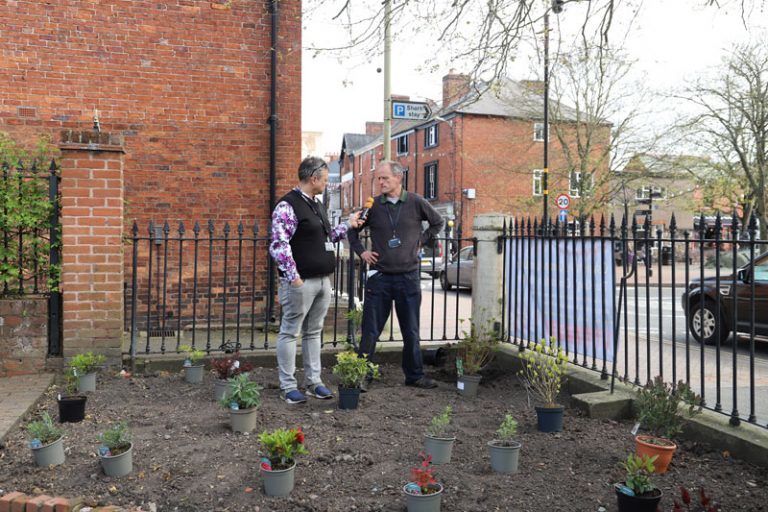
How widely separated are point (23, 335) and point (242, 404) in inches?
108

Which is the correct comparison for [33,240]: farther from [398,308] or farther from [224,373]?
[398,308]

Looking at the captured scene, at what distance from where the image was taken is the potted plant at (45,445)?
12.0ft

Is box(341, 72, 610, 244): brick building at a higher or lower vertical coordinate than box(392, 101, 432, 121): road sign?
higher

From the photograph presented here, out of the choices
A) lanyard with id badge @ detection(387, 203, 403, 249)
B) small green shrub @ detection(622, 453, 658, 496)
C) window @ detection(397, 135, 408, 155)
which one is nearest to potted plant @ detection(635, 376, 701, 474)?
small green shrub @ detection(622, 453, 658, 496)

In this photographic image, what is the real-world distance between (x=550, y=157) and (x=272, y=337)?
2681cm

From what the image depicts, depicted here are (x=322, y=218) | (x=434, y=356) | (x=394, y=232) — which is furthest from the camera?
(x=434, y=356)

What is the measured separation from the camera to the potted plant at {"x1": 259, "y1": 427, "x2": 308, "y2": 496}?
3.27m

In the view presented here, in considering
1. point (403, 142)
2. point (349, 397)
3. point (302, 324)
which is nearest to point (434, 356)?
point (302, 324)

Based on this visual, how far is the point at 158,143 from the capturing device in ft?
26.7

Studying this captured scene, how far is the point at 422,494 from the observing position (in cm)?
305

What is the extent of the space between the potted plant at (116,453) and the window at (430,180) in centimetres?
3796

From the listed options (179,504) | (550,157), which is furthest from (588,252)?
(550,157)

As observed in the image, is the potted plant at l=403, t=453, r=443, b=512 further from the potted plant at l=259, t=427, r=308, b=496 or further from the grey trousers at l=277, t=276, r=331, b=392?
the grey trousers at l=277, t=276, r=331, b=392

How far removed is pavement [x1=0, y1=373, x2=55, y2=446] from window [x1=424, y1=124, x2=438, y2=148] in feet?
118
